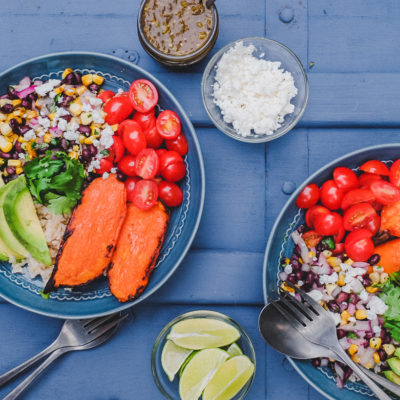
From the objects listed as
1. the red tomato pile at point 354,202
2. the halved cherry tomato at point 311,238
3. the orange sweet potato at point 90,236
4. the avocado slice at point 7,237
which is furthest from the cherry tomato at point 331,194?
the avocado slice at point 7,237

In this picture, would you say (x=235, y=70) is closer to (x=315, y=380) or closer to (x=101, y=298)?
(x=101, y=298)

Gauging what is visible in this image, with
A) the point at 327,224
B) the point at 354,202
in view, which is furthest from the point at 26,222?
the point at 354,202

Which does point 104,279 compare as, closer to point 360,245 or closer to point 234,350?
point 234,350

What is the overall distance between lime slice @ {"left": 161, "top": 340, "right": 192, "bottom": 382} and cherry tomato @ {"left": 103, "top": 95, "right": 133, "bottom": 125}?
2.81 ft

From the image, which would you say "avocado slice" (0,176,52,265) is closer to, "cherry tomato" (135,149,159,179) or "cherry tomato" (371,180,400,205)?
"cherry tomato" (135,149,159,179)

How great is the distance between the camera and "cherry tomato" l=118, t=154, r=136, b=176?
1.79 metres

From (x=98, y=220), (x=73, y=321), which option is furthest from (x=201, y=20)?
(x=73, y=321)

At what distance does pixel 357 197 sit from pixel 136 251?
83cm

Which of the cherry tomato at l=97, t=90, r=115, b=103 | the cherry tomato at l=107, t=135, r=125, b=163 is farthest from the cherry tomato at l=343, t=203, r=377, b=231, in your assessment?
the cherry tomato at l=97, t=90, r=115, b=103

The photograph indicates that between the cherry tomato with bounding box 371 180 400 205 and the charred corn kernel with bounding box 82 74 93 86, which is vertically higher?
the charred corn kernel with bounding box 82 74 93 86

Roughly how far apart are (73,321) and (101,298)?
0.54 ft

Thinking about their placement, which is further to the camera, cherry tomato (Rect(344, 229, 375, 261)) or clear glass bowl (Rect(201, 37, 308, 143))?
clear glass bowl (Rect(201, 37, 308, 143))

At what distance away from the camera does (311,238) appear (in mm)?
1821

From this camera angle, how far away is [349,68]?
1.95 m
